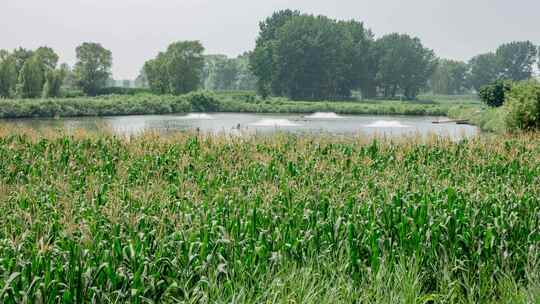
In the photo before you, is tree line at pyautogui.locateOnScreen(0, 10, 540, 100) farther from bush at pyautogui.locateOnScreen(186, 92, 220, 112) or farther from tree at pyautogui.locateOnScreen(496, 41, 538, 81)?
tree at pyautogui.locateOnScreen(496, 41, 538, 81)

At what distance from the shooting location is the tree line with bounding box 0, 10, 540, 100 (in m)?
79.2

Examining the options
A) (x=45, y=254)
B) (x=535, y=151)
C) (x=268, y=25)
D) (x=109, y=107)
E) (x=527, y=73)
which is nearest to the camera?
(x=45, y=254)

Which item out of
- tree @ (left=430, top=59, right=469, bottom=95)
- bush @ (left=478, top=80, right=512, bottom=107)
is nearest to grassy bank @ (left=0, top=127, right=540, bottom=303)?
bush @ (left=478, top=80, right=512, bottom=107)

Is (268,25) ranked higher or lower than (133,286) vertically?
higher

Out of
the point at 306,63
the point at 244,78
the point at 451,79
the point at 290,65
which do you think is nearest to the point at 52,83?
the point at 290,65

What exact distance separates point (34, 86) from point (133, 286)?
→ 75.6m

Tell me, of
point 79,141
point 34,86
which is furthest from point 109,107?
point 79,141

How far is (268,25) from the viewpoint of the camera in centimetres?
10925

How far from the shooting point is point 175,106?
8075 cm

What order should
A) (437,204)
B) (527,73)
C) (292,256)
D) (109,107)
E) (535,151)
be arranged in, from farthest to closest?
(527,73) < (109,107) < (535,151) < (437,204) < (292,256)

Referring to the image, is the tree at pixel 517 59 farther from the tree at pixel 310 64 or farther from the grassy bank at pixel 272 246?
the grassy bank at pixel 272 246

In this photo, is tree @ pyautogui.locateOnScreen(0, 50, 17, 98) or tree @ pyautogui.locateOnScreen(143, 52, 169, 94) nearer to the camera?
tree @ pyautogui.locateOnScreen(0, 50, 17, 98)

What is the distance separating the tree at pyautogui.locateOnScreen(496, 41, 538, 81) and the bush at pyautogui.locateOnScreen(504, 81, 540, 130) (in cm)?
10360

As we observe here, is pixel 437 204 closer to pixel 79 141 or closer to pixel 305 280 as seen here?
pixel 305 280
